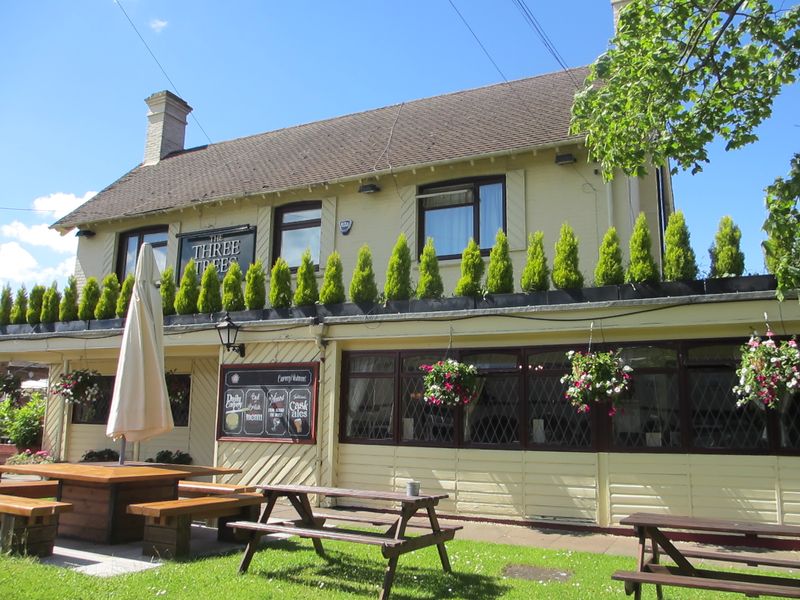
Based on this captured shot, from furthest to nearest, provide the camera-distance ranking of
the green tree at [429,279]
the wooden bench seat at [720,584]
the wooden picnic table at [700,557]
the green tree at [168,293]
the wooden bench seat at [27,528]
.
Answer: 1. the green tree at [168,293]
2. the green tree at [429,279]
3. the wooden bench seat at [27,528]
4. the wooden picnic table at [700,557]
5. the wooden bench seat at [720,584]

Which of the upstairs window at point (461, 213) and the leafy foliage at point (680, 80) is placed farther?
the upstairs window at point (461, 213)

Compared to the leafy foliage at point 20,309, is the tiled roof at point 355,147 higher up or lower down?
higher up

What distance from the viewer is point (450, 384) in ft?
31.1

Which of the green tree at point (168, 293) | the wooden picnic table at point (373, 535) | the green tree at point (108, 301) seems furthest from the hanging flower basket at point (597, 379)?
the green tree at point (108, 301)

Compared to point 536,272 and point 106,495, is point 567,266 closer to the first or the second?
point 536,272

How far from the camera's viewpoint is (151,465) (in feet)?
29.3

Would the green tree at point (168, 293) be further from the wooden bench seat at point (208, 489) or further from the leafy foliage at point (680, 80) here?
the leafy foliage at point (680, 80)

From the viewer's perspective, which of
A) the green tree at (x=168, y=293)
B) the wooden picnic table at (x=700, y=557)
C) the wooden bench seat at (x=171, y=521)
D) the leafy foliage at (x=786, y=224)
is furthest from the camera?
the green tree at (x=168, y=293)

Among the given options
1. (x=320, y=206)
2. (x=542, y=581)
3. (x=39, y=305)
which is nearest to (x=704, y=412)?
(x=542, y=581)

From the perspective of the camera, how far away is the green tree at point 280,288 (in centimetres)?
1173

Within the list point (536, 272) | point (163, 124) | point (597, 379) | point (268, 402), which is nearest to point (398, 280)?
point (536, 272)

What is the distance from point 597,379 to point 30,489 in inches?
286

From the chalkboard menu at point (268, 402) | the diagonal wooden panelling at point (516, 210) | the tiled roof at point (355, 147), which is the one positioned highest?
the tiled roof at point (355, 147)

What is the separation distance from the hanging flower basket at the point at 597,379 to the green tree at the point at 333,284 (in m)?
4.25
